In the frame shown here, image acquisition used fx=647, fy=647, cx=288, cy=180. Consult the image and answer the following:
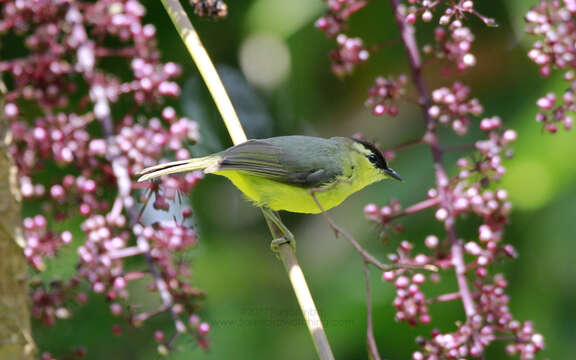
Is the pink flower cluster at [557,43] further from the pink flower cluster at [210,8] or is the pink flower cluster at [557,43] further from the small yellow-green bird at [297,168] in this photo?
the pink flower cluster at [210,8]

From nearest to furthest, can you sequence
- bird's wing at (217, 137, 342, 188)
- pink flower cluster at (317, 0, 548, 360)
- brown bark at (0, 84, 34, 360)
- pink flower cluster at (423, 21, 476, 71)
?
brown bark at (0, 84, 34, 360), pink flower cluster at (317, 0, 548, 360), pink flower cluster at (423, 21, 476, 71), bird's wing at (217, 137, 342, 188)

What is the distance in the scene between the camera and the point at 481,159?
1732 millimetres

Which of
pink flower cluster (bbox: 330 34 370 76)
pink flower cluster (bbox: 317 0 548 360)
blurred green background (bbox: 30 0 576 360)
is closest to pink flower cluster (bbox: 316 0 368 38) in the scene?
pink flower cluster (bbox: 330 34 370 76)

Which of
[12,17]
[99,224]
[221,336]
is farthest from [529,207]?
[12,17]

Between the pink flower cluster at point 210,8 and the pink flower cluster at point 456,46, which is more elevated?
the pink flower cluster at point 210,8

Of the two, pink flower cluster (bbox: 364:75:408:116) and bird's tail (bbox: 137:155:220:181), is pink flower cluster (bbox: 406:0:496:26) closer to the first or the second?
pink flower cluster (bbox: 364:75:408:116)

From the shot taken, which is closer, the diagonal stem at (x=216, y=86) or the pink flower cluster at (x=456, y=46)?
the diagonal stem at (x=216, y=86)

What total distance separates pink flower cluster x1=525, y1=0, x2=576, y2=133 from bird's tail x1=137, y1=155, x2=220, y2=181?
966 mm

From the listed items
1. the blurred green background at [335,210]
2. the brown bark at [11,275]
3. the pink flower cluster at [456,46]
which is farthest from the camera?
the blurred green background at [335,210]

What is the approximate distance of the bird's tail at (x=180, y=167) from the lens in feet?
5.48

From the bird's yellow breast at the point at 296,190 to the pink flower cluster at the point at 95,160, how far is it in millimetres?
352

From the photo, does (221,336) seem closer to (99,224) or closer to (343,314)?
(343,314)

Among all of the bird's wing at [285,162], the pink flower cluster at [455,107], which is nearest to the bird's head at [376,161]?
the bird's wing at [285,162]

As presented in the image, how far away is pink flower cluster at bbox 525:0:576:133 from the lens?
1609 millimetres
